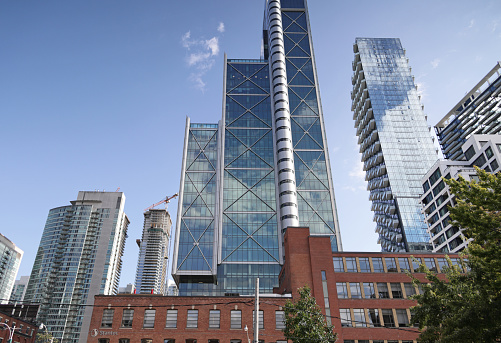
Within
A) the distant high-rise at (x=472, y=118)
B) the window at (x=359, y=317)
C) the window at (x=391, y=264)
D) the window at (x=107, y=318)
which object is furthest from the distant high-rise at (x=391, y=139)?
the window at (x=107, y=318)

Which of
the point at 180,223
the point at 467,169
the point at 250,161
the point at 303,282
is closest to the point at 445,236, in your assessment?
the point at 467,169

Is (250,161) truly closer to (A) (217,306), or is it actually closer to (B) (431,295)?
(A) (217,306)

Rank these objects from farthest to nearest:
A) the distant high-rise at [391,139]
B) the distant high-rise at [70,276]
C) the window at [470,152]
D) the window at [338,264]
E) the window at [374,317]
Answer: the distant high-rise at [70,276] < the distant high-rise at [391,139] < the window at [470,152] < the window at [338,264] < the window at [374,317]

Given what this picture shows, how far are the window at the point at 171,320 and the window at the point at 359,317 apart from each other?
26.1 metres

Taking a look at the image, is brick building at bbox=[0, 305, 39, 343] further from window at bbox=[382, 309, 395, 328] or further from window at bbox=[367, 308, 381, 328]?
window at bbox=[382, 309, 395, 328]

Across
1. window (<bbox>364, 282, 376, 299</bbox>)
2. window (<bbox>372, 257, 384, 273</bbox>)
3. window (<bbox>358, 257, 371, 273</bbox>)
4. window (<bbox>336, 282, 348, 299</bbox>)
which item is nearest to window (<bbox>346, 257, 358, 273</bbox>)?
window (<bbox>358, 257, 371, 273</bbox>)

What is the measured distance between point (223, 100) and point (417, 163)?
7546 centimetres

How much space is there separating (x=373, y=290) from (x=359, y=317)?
4828 mm

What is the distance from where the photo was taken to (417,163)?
138 m

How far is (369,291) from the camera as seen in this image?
5625cm

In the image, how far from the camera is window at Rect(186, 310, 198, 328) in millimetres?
53250

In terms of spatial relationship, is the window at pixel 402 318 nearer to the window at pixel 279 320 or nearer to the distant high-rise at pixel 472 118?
the window at pixel 279 320

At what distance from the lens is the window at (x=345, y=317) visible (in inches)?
2109

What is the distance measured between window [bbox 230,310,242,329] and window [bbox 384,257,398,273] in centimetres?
2425
